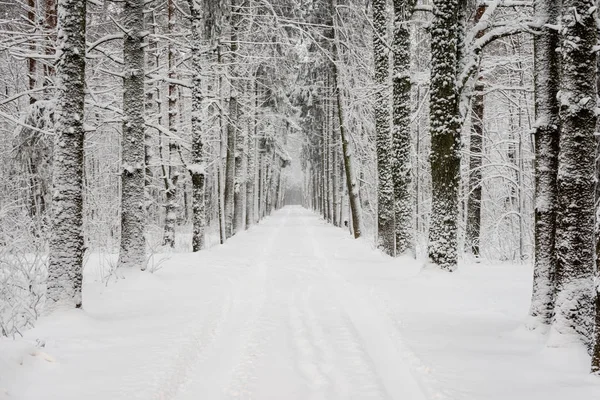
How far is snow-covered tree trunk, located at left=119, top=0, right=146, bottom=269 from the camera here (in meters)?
9.98

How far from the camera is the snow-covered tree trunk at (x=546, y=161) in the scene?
19.1 feet

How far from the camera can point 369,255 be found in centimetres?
1464

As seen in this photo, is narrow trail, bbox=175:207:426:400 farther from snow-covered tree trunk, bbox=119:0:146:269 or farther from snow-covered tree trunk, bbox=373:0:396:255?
snow-covered tree trunk, bbox=373:0:396:255

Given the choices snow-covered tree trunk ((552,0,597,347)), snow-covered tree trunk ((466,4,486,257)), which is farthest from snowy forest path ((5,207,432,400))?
snow-covered tree trunk ((466,4,486,257))

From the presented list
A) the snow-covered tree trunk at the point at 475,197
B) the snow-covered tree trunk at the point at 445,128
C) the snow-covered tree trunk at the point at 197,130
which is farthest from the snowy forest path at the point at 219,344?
the snow-covered tree trunk at the point at 475,197

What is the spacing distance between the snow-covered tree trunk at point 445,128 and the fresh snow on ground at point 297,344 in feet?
2.70

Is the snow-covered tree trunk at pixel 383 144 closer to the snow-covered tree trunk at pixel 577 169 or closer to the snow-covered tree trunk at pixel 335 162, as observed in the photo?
the snow-covered tree trunk at pixel 577 169

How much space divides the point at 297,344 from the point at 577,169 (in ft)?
12.6

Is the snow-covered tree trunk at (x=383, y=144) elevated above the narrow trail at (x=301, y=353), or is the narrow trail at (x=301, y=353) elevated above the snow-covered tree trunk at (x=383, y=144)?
the snow-covered tree trunk at (x=383, y=144)

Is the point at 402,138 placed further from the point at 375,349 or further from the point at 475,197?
the point at 375,349

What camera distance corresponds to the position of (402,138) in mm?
13359

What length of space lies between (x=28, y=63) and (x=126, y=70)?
6877 mm

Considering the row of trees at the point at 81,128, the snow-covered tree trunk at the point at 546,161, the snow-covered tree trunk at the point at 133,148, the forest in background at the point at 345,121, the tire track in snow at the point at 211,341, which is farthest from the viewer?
the snow-covered tree trunk at the point at 133,148

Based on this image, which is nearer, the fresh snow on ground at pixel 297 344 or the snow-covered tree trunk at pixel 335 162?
the fresh snow on ground at pixel 297 344
